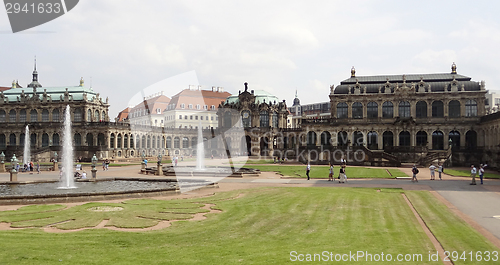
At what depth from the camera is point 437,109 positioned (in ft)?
311

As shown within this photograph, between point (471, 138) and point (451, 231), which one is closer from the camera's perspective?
point (451, 231)

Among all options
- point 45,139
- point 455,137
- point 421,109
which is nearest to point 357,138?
point 421,109

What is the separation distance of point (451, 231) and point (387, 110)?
81.3 m

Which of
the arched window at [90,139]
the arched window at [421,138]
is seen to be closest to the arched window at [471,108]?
the arched window at [421,138]

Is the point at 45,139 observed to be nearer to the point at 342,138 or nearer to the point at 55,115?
the point at 55,115

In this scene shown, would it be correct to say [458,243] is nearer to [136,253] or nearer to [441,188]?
[136,253]

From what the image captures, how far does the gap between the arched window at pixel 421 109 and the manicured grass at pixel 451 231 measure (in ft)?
234

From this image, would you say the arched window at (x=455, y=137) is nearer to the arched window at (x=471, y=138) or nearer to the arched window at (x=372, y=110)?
the arched window at (x=471, y=138)

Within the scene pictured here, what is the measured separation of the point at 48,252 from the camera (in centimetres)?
1581

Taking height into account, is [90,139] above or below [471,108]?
below

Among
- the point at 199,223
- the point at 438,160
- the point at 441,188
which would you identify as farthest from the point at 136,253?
the point at 438,160

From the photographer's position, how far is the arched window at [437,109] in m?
94.4

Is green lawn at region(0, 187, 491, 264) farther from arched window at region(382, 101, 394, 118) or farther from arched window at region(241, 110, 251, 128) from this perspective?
arched window at region(241, 110, 251, 128)

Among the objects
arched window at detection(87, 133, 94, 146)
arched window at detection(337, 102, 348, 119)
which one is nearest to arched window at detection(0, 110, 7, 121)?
arched window at detection(87, 133, 94, 146)
